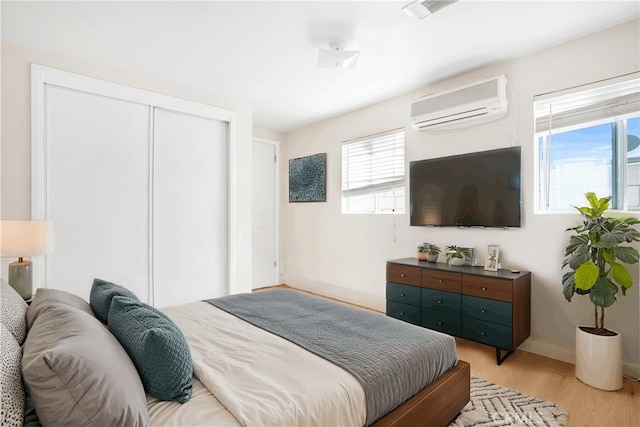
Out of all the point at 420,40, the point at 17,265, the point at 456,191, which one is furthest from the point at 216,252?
the point at 420,40

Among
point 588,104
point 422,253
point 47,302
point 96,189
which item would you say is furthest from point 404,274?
point 96,189

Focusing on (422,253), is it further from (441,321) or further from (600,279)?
(600,279)

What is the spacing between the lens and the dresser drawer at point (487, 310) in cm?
257

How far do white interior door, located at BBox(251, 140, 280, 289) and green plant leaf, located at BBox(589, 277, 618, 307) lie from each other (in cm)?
414

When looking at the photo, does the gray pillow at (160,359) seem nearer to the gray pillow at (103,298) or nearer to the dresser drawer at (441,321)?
the gray pillow at (103,298)

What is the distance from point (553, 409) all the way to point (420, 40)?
2687 mm

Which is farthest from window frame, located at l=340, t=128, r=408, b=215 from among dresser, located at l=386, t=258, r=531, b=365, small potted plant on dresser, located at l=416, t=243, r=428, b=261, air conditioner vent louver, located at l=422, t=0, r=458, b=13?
air conditioner vent louver, located at l=422, t=0, r=458, b=13

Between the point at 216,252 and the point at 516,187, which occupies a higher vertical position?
the point at 516,187

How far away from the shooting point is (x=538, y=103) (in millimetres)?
2848

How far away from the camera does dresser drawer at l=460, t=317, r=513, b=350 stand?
257cm

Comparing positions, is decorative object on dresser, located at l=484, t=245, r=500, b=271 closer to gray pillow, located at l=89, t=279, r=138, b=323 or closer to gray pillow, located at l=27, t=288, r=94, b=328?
gray pillow, located at l=89, t=279, r=138, b=323

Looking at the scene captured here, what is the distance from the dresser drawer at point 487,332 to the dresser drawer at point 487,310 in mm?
40

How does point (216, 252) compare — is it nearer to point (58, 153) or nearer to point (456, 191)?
point (58, 153)

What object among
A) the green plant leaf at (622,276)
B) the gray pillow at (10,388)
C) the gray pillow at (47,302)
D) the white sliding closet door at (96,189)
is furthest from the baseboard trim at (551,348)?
the white sliding closet door at (96,189)
